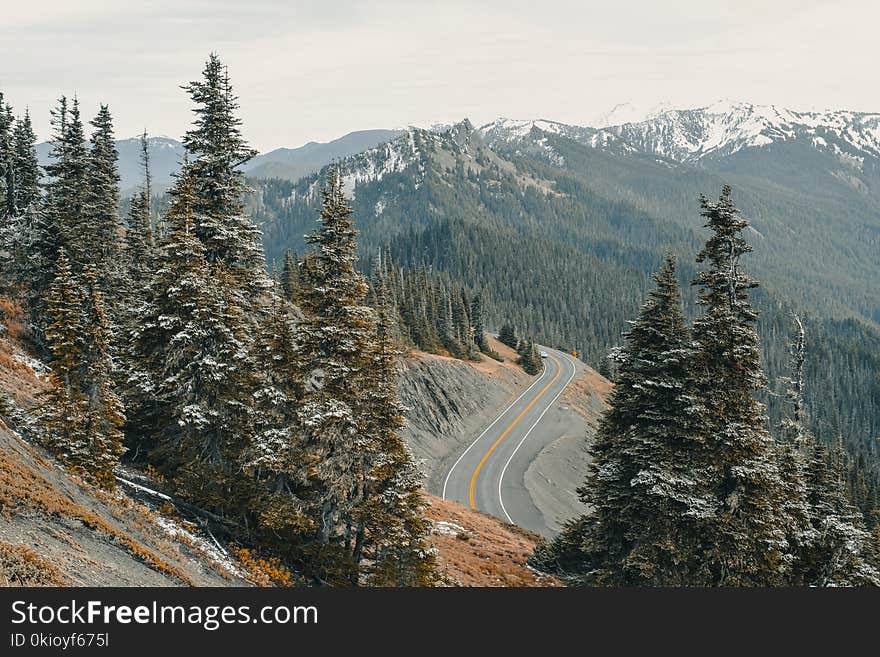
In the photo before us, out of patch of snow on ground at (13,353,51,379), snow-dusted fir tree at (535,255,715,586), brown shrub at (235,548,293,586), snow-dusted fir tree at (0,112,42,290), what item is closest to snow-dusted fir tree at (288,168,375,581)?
brown shrub at (235,548,293,586)

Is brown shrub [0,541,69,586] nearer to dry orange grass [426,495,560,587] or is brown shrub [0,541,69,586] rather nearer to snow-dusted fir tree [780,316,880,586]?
dry orange grass [426,495,560,587]

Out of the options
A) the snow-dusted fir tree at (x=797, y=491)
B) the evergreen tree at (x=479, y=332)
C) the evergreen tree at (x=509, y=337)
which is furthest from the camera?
the evergreen tree at (x=509, y=337)

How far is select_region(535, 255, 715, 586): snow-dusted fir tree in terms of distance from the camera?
62.8 ft

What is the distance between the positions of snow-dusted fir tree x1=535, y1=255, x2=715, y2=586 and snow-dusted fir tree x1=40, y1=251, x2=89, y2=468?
16355mm

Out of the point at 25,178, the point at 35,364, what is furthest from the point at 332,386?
the point at 25,178

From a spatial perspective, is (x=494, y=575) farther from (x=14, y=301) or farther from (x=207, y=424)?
(x=14, y=301)

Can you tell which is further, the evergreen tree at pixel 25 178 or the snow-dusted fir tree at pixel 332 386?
the evergreen tree at pixel 25 178

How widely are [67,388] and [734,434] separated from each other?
19535mm

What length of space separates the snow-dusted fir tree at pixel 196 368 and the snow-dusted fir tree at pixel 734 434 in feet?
47.3

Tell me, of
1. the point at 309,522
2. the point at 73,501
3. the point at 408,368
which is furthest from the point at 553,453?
the point at 73,501

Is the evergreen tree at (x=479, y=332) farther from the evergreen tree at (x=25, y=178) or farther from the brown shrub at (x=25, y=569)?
the brown shrub at (x=25, y=569)

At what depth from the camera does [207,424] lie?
1953 centimetres

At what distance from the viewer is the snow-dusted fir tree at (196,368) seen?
19.6 m

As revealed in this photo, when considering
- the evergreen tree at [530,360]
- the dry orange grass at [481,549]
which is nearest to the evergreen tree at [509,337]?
the evergreen tree at [530,360]
